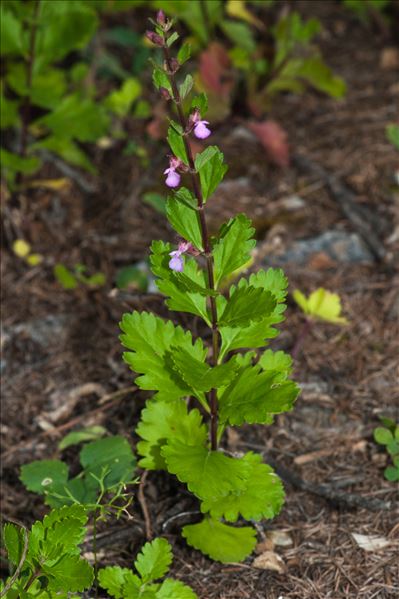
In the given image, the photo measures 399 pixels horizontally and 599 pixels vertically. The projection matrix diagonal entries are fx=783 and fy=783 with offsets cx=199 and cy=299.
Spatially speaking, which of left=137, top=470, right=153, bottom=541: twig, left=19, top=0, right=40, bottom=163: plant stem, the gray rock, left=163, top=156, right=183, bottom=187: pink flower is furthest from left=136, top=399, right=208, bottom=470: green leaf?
left=19, top=0, right=40, bottom=163: plant stem

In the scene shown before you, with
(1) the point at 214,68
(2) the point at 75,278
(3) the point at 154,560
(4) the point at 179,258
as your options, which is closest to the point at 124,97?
(1) the point at 214,68

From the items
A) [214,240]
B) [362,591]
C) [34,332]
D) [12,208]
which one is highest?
[214,240]

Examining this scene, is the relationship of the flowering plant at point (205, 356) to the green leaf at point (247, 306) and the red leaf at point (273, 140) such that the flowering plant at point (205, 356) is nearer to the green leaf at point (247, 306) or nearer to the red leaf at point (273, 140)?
the green leaf at point (247, 306)

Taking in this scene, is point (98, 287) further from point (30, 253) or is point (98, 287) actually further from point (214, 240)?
point (214, 240)

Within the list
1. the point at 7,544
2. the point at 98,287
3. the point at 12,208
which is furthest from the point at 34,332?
the point at 7,544

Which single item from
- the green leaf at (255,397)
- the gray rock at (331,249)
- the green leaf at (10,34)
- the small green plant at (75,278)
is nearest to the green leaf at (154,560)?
the green leaf at (255,397)
